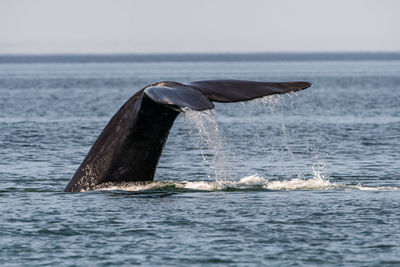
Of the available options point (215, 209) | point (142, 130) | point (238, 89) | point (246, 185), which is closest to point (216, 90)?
point (238, 89)

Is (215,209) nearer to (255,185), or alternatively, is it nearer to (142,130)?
(142,130)

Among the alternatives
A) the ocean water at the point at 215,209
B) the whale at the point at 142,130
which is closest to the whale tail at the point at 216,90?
the whale at the point at 142,130

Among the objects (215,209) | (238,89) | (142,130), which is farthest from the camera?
(215,209)

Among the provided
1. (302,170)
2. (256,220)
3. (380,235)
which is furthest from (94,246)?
(302,170)

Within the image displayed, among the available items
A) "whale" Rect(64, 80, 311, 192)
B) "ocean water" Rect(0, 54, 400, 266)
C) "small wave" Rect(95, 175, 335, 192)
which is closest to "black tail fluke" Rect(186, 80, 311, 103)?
"whale" Rect(64, 80, 311, 192)

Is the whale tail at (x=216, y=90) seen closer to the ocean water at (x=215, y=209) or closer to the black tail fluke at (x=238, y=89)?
the black tail fluke at (x=238, y=89)

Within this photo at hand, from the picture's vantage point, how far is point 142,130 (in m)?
12.7

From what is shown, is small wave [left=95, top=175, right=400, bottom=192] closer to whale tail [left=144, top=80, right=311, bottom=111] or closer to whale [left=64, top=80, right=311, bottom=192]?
whale [left=64, top=80, right=311, bottom=192]

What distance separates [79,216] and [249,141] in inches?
513

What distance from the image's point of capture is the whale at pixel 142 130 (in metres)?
11.9

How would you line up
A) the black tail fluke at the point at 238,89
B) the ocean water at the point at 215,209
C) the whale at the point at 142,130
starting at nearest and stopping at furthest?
the ocean water at the point at 215,209
the black tail fluke at the point at 238,89
the whale at the point at 142,130

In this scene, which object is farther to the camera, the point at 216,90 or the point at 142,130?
the point at 142,130

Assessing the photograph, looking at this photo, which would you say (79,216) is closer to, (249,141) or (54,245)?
(54,245)

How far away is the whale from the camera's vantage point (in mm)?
11915
